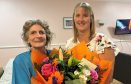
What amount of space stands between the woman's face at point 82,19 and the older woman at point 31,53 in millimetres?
202

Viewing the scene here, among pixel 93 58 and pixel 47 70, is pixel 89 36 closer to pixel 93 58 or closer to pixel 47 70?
pixel 93 58

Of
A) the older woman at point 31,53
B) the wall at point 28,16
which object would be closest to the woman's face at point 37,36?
the older woman at point 31,53

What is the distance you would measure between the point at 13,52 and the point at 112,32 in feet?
8.74

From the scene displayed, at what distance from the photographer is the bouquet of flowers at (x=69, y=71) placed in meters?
1.00

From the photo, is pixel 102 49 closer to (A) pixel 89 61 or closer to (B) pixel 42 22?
(A) pixel 89 61

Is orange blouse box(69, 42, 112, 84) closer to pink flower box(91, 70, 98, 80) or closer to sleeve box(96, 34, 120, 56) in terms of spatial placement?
pink flower box(91, 70, 98, 80)

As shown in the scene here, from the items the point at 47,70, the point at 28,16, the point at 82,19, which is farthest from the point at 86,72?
the point at 28,16

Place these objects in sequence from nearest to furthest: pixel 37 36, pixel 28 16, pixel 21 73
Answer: pixel 21 73
pixel 37 36
pixel 28 16

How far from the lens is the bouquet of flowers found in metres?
1.00

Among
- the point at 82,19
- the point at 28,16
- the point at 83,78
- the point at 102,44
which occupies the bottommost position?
the point at 83,78

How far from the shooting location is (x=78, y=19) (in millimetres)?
1386

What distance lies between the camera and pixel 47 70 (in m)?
1.02

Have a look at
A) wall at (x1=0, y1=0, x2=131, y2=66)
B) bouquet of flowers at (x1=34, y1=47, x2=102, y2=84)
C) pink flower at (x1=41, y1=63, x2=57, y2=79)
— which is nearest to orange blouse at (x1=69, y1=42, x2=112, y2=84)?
bouquet of flowers at (x1=34, y1=47, x2=102, y2=84)

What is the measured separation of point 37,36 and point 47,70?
28 centimetres
